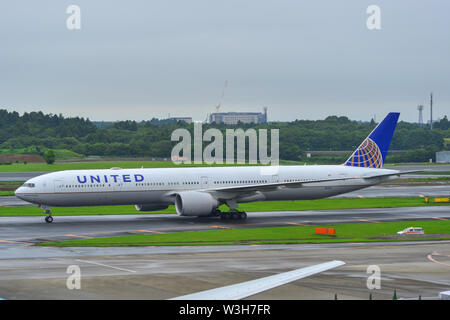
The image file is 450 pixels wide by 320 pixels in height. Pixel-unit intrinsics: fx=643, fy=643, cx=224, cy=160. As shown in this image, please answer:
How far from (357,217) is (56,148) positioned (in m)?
151

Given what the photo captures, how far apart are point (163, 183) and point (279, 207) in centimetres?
1685

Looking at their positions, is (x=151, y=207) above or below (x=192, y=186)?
below

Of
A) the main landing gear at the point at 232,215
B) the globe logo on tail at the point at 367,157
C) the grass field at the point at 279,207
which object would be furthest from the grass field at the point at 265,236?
the grass field at the point at 279,207

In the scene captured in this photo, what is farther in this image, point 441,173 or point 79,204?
point 441,173

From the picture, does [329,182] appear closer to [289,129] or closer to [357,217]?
[357,217]

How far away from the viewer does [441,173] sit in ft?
401

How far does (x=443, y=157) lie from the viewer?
563ft

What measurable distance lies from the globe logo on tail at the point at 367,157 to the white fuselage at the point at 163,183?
1948mm

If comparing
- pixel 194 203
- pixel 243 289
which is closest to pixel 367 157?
pixel 194 203

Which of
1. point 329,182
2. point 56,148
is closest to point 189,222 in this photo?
point 329,182

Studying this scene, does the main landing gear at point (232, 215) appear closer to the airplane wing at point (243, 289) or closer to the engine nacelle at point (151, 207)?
the engine nacelle at point (151, 207)

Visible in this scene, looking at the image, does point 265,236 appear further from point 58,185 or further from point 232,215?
point 58,185

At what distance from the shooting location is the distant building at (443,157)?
560ft
